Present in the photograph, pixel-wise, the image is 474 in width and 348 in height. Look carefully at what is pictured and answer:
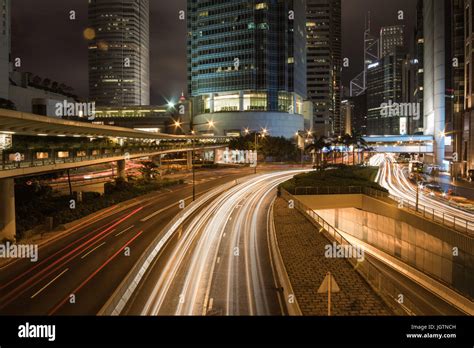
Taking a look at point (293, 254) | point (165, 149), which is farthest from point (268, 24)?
point (293, 254)

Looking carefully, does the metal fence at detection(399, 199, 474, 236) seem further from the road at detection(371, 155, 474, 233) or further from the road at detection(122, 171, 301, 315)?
the road at detection(122, 171, 301, 315)

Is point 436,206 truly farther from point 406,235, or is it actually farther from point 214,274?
point 214,274

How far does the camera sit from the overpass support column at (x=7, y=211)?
23891 mm

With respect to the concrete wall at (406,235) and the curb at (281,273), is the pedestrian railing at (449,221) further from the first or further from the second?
the curb at (281,273)

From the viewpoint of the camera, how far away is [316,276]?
56.5 feet

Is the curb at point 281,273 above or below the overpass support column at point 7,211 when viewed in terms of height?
below

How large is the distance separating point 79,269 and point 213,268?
6.44 meters

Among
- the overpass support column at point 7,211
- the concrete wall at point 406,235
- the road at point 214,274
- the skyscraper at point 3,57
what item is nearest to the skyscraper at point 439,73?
the concrete wall at point 406,235

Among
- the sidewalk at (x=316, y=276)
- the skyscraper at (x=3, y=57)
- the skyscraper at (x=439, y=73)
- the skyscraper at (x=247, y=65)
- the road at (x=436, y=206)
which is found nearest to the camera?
the sidewalk at (x=316, y=276)

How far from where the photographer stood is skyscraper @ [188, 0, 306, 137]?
406 ft

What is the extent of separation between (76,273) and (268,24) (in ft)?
395

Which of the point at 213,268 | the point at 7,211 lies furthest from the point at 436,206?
the point at 7,211

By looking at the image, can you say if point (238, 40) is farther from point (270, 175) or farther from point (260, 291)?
point (260, 291)

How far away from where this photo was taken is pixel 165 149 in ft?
228
